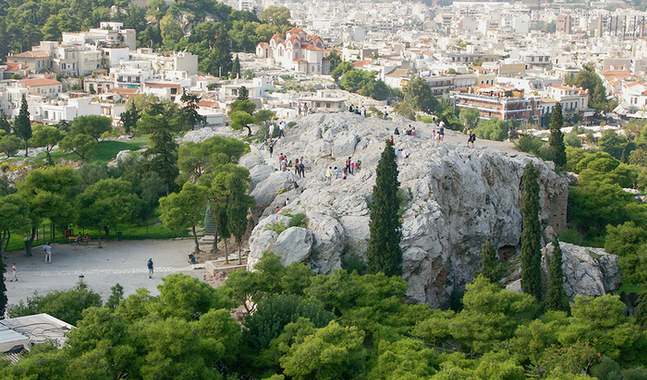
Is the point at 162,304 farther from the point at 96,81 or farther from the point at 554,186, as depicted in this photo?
the point at 96,81

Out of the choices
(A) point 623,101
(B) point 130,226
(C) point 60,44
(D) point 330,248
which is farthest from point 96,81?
(A) point 623,101

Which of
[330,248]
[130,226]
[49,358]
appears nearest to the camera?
[49,358]

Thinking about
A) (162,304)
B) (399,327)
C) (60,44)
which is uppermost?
(60,44)

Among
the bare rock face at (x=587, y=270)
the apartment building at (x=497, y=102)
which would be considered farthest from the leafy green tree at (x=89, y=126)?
the apartment building at (x=497, y=102)

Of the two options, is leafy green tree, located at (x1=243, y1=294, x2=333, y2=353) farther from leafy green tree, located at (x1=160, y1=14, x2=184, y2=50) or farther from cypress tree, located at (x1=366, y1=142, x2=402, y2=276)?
leafy green tree, located at (x1=160, y1=14, x2=184, y2=50)

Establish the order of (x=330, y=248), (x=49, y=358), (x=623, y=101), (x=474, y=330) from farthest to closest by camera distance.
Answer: (x=623, y=101)
(x=330, y=248)
(x=474, y=330)
(x=49, y=358)

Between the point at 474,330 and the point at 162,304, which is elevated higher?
the point at 162,304

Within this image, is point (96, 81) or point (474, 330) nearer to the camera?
point (474, 330)
